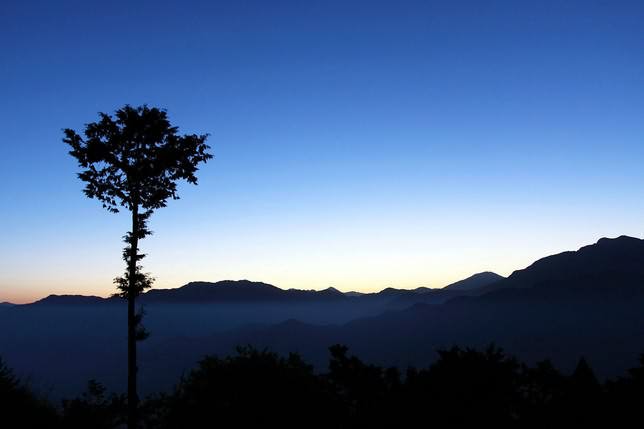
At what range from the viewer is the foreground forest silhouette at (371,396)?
12742mm

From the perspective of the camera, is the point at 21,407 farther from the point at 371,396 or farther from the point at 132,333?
the point at 371,396

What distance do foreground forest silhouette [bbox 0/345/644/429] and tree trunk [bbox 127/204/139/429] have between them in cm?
378

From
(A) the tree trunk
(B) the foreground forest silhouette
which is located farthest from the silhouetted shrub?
(A) the tree trunk

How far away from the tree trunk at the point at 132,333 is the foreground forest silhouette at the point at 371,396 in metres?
3.78

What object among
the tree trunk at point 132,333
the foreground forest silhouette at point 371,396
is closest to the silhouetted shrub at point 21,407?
the foreground forest silhouette at point 371,396

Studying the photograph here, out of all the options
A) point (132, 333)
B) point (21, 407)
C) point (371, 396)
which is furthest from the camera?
point (132, 333)

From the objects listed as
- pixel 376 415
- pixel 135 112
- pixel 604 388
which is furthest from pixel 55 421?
pixel 604 388

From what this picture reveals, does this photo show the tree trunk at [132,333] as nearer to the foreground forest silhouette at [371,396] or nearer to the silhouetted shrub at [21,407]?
→ the foreground forest silhouette at [371,396]

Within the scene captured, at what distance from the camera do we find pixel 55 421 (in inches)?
730

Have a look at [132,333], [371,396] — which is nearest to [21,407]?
[132,333]

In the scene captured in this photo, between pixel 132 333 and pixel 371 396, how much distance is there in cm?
1491

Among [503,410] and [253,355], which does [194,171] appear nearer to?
[253,355]

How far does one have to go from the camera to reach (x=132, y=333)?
2498 centimetres

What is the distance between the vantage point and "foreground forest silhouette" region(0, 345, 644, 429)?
12.7 meters
